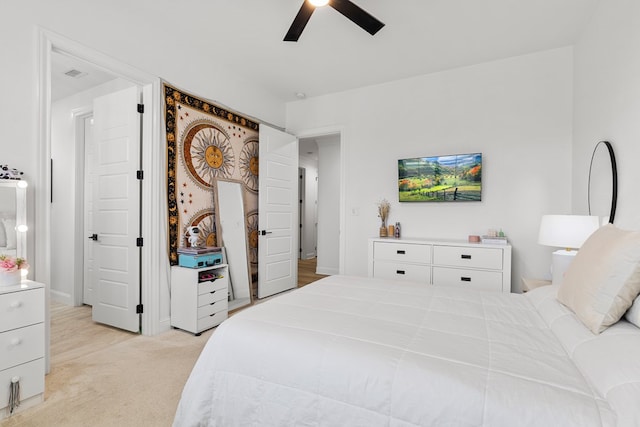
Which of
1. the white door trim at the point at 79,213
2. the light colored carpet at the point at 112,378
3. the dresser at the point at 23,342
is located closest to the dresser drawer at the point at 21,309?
the dresser at the point at 23,342

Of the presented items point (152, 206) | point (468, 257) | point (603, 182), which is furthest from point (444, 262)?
point (152, 206)

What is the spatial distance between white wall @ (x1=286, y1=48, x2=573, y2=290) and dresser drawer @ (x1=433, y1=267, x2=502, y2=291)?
0.51 metres

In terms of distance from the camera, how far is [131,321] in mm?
2979

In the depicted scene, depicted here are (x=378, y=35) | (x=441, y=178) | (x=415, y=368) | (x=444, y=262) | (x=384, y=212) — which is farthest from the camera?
(x=384, y=212)

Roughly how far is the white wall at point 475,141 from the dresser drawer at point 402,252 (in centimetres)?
50

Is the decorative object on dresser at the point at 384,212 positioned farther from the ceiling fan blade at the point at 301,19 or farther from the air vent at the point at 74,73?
the air vent at the point at 74,73

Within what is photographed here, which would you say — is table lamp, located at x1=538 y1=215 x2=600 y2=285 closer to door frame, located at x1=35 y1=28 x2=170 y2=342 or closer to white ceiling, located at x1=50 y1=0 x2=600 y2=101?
white ceiling, located at x1=50 y1=0 x2=600 y2=101

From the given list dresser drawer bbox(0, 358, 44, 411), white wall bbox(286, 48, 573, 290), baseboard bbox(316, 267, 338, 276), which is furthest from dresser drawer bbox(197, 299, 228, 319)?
baseboard bbox(316, 267, 338, 276)

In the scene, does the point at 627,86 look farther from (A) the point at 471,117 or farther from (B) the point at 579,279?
(A) the point at 471,117

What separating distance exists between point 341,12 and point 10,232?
263 cm

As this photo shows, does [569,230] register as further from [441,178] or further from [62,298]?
[62,298]

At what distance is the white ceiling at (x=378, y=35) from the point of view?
2.65 metres

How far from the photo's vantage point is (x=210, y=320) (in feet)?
10.2

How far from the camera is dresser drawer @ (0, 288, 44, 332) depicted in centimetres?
172
